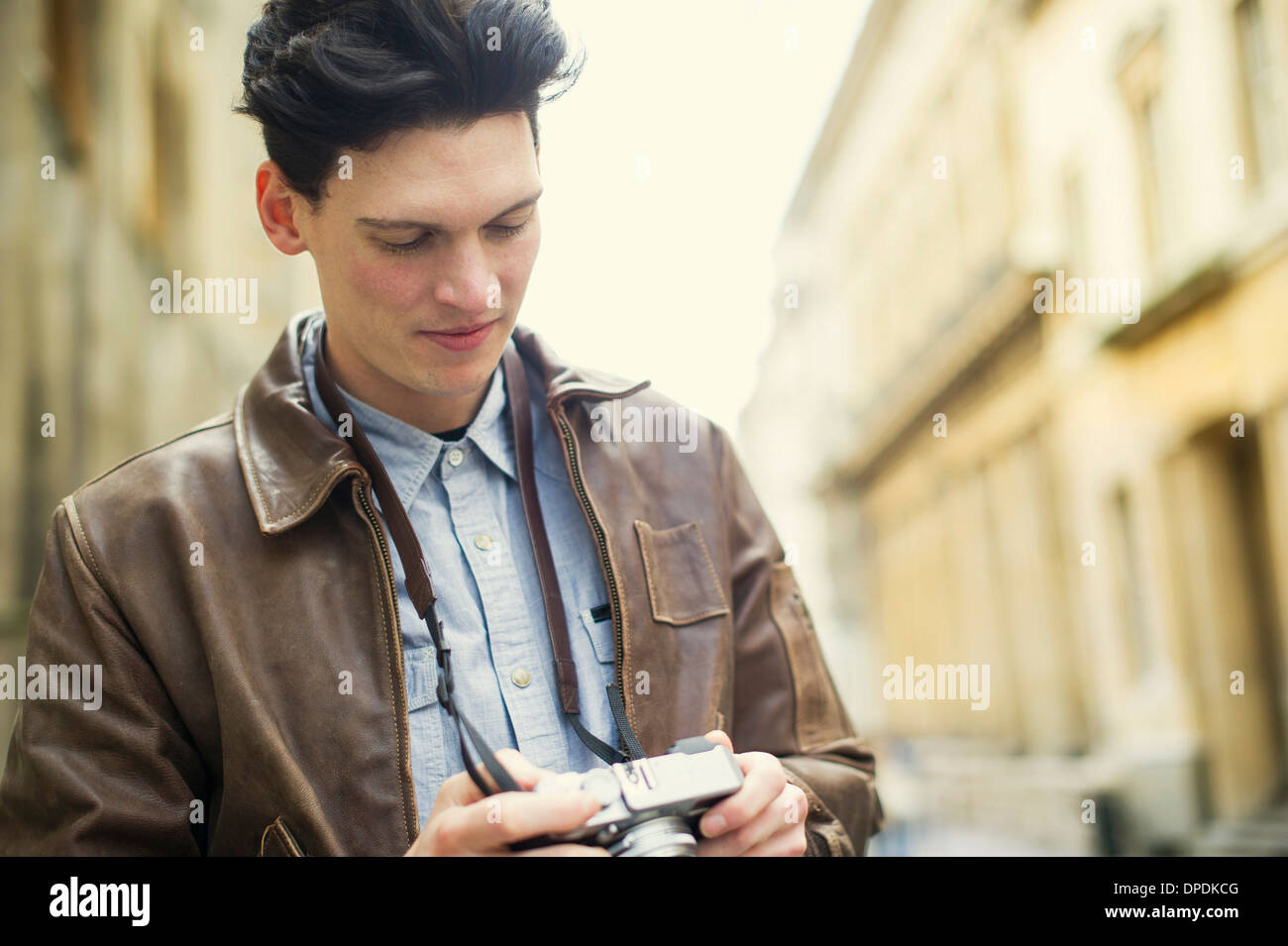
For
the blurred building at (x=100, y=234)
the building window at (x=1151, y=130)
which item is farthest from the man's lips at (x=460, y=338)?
the building window at (x=1151, y=130)

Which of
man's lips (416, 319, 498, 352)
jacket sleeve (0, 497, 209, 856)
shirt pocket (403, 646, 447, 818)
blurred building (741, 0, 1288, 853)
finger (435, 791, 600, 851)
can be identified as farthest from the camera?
blurred building (741, 0, 1288, 853)

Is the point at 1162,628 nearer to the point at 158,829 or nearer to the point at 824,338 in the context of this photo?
the point at 158,829

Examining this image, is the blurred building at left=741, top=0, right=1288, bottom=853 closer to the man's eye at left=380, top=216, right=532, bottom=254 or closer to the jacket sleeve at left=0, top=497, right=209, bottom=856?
the man's eye at left=380, top=216, right=532, bottom=254

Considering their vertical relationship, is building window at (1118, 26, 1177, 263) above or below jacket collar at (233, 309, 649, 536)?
above

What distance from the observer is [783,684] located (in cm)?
209

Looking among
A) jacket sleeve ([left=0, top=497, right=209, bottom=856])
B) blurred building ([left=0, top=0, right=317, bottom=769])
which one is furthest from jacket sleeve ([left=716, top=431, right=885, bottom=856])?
blurred building ([left=0, top=0, right=317, bottom=769])

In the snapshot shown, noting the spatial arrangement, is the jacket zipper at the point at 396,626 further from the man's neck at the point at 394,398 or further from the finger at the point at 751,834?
the finger at the point at 751,834

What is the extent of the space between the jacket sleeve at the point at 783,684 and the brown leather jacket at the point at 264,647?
0.05ft

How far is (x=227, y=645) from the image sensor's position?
5.61ft

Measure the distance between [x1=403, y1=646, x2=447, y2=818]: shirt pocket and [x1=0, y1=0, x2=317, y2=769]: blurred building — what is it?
15.9ft

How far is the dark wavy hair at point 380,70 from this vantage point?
180 centimetres

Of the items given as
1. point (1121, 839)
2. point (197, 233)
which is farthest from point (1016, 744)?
point (197, 233)

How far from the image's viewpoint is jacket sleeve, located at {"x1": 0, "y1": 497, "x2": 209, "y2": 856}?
5.36 feet

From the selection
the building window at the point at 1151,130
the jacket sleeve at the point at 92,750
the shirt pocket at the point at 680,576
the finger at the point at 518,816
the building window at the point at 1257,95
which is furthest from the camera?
the building window at the point at 1151,130
